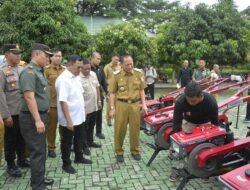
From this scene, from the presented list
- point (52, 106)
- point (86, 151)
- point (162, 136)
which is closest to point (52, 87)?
point (52, 106)

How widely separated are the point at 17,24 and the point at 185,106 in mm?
10184

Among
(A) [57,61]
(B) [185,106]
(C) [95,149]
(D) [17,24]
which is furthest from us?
(D) [17,24]

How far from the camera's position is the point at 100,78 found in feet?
20.5

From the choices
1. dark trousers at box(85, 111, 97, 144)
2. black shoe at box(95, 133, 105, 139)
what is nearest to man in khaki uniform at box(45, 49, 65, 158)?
dark trousers at box(85, 111, 97, 144)

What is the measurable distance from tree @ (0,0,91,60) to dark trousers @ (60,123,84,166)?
829 cm

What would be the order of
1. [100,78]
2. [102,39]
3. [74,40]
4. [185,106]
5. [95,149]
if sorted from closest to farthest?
1. [185,106]
2. [95,149]
3. [100,78]
4. [74,40]
5. [102,39]

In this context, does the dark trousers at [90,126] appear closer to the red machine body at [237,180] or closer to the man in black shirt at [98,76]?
the man in black shirt at [98,76]

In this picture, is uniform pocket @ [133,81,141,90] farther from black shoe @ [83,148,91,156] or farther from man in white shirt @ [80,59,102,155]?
black shoe @ [83,148,91,156]

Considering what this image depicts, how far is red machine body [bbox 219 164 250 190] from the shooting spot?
8.51 ft

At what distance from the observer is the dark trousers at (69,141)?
4410 millimetres

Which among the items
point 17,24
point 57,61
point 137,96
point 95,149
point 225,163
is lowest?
point 95,149

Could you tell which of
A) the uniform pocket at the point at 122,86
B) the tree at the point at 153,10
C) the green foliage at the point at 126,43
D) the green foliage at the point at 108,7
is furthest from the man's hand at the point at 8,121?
the tree at the point at 153,10

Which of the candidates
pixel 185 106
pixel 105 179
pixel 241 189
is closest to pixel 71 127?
pixel 105 179

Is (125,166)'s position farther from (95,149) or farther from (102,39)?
(102,39)
